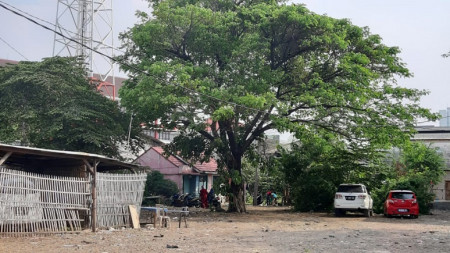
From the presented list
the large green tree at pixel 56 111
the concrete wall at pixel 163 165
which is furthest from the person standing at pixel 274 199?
the large green tree at pixel 56 111

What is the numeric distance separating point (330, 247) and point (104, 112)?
1802 cm

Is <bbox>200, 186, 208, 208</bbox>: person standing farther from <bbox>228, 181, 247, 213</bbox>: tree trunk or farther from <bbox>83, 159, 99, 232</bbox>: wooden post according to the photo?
<bbox>83, 159, 99, 232</bbox>: wooden post

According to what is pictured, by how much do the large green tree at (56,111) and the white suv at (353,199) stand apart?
12.1 m

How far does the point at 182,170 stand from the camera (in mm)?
42969

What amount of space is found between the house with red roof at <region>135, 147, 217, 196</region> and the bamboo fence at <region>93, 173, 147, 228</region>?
2268cm

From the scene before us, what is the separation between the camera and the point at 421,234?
17.5m

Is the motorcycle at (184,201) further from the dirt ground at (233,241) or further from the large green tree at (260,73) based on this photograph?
the dirt ground at (233,241)

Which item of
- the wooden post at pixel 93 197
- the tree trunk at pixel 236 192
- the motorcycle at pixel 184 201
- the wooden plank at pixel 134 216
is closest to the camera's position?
the wooden post at pixel 93 197

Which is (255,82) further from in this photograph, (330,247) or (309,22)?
(330,247)

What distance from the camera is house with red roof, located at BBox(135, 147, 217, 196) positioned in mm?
43312

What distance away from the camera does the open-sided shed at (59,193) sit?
15.0 m

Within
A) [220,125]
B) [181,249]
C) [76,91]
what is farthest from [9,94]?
[181,249]

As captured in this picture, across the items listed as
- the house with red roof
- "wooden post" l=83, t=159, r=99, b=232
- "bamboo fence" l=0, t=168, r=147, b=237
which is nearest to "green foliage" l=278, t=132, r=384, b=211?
the house with red roof

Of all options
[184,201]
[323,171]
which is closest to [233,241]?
[323,171]
